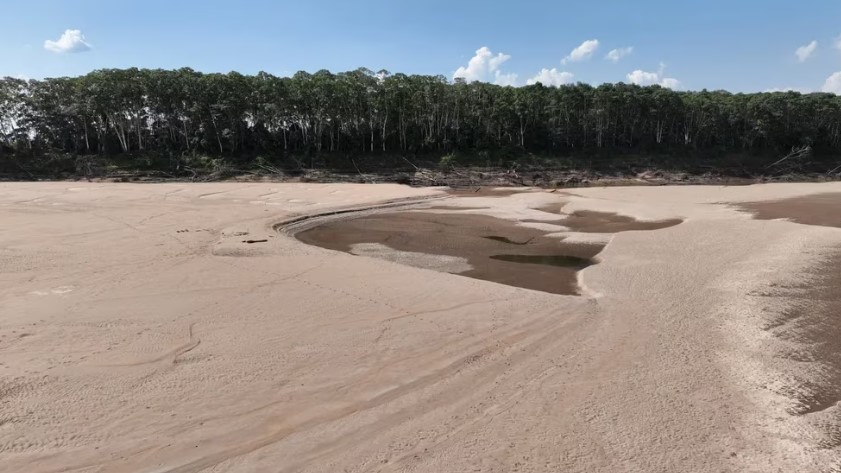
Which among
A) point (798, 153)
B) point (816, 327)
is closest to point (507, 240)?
point (816, 327)

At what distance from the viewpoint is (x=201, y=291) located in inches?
380

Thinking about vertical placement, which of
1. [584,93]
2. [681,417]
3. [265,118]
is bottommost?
[681,417]

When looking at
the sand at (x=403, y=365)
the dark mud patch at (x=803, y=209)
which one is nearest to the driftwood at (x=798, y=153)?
the dark mud patch at (x=803, y=209)

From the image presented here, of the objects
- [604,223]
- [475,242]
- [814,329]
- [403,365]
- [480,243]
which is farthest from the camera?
[604,223]

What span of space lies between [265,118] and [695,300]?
52303 mm

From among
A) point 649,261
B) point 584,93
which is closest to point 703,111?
point 584,93

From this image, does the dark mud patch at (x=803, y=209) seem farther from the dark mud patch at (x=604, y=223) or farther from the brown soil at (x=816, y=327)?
the brown soil at (x=816, y=327)

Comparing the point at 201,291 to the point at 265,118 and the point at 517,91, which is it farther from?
the point at 517,91

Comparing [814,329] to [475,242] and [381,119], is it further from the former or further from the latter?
[381,119]

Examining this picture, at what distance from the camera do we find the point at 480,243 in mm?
16938

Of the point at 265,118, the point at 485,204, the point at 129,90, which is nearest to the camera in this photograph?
the point at 485,204

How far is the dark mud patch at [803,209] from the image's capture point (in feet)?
69.5

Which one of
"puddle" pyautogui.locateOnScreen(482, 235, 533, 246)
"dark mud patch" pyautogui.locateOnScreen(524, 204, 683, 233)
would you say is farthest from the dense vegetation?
"puddle" pyautogui.locateOnScreen(482, 235, 533, 246)

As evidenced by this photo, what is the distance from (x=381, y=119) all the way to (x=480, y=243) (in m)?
→ 43.5
